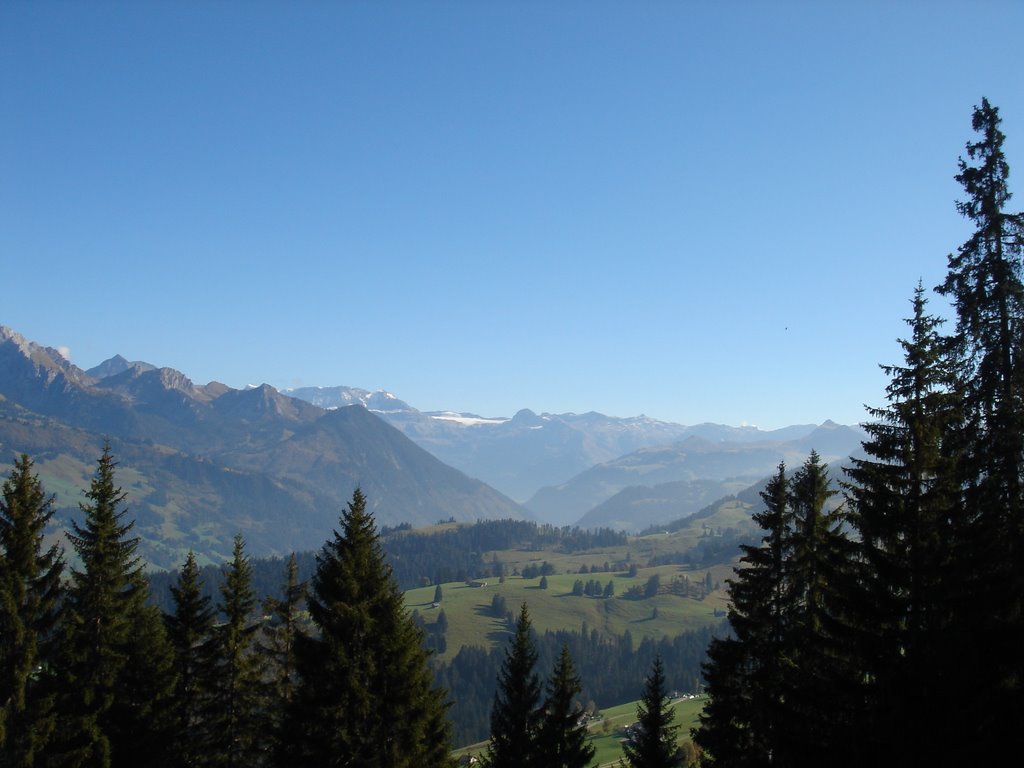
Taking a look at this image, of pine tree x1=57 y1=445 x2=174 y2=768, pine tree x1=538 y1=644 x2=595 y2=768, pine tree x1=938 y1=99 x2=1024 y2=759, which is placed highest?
pine tree x1=938 y1=99 x2=1024 y2=759

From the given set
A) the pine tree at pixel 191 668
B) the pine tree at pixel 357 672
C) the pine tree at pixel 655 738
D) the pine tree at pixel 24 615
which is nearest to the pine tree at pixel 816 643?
the pine tree at pixel 655 738

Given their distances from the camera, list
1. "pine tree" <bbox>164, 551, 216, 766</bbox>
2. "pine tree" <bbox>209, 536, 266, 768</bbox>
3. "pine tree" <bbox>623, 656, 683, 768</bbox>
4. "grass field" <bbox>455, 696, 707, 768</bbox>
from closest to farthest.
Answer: "pine tree" <bbox>164, 551, 216, 766</bbox>, "pine tree" <bbox>209, 536, 266, 768</bbox>, "pine tree" <bbox>623, 656, 683, 768</bbox>, "grass field" <bbox>455, 696, 707, 768</bbox>

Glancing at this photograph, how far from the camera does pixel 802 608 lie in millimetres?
25438

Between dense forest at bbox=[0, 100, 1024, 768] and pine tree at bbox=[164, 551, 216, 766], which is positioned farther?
pine tree at bbox=[164, 551, 216, 766]

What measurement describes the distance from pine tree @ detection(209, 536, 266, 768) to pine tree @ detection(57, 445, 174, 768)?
224 cm

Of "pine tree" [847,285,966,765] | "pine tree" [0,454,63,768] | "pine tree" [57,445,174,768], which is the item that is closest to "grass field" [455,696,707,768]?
"pine tree" [57,445,174,768]

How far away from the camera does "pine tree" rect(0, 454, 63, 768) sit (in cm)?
2545

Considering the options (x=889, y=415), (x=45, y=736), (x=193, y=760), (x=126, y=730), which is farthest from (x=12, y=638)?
(x=889, y=415)

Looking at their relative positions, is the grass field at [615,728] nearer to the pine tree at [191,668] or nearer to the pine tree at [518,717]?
the pine tree at [518,717]

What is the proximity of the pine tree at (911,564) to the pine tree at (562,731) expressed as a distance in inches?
681

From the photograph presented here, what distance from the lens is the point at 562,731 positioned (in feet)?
116

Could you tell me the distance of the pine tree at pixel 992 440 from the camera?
1841cm

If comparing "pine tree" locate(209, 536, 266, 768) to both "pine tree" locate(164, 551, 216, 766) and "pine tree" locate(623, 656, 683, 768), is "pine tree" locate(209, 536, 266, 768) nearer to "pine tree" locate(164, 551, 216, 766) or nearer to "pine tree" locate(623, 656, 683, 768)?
"pine tree" locate(164, 551, 216, 766)

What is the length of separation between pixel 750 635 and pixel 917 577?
818cm
